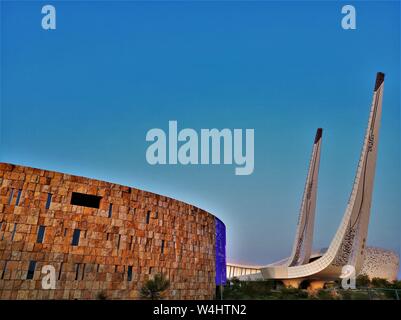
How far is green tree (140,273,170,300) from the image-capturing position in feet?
Result: 74.3

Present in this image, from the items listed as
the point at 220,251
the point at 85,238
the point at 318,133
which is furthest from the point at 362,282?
the point at 85,238

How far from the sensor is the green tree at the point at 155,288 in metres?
22.6

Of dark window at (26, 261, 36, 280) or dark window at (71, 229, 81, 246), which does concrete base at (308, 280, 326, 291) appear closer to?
dark window at (71, 229, 81, 246)

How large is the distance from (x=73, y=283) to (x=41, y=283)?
169 centimetres

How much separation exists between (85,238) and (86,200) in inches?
106

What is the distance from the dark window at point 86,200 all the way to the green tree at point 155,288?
5904mm

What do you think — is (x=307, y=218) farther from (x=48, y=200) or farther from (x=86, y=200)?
(x=48, y=200)

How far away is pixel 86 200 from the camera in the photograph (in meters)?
22.6

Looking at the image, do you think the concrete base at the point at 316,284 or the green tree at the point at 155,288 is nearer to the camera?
the green tree at the point at 155,288

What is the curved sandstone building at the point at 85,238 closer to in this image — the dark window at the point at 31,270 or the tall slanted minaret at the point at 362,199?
the dark window at the point at 31,270

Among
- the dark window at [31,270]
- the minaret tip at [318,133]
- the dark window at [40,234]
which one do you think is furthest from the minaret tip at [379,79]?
the dark window at [31,270]

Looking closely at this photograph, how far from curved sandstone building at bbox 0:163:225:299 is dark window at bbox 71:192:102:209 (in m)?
0.06

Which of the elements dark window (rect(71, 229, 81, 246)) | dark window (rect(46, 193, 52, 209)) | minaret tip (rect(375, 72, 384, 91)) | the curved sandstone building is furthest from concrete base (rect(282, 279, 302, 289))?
dark window (rect(46, 193, 52, 209))
